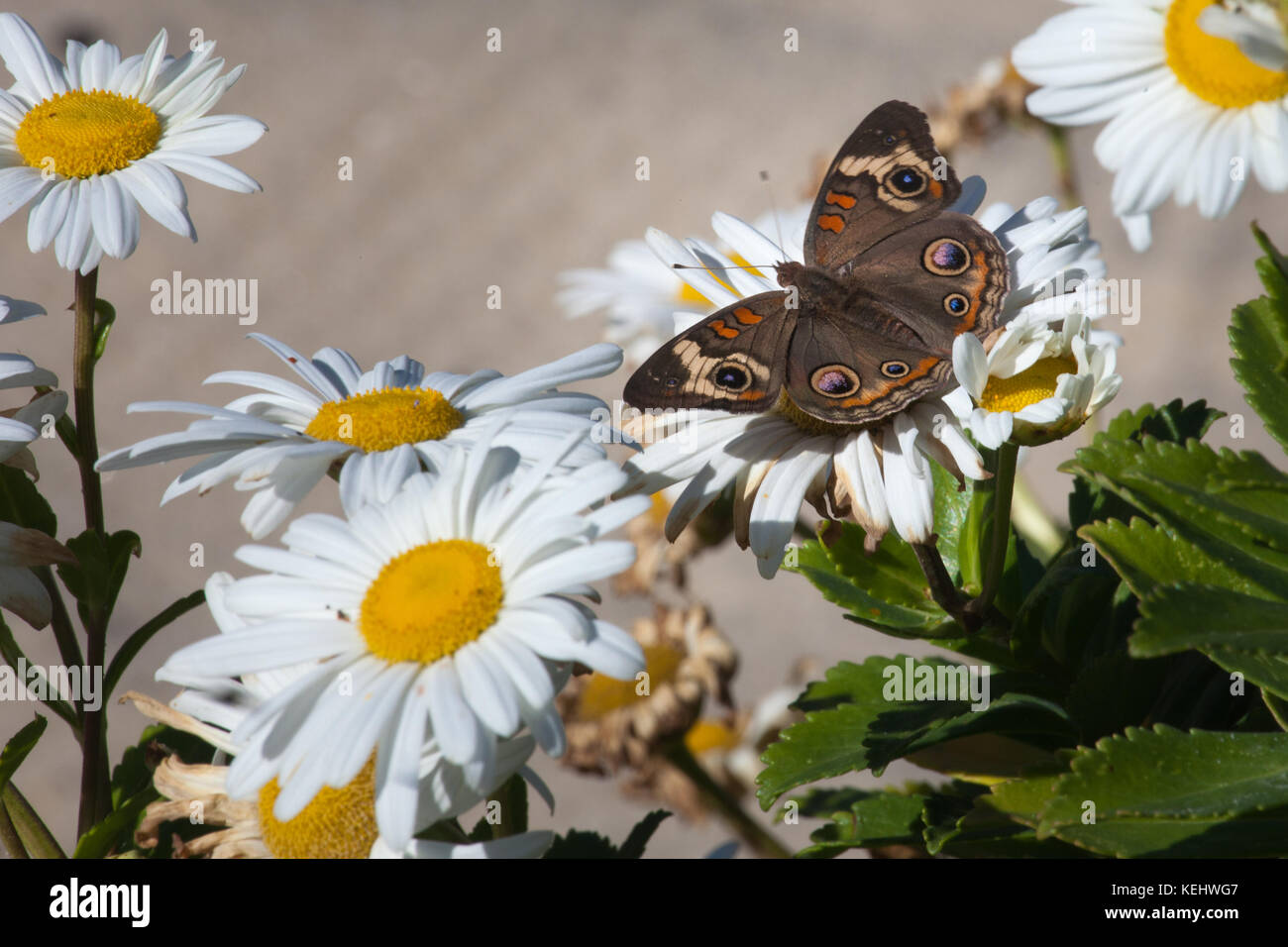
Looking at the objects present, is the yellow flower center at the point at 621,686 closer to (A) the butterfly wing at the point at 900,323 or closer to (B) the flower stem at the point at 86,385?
(A) the butterfly wing at the point at 900,323

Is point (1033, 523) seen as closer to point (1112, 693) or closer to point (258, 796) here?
point (1112, 693)

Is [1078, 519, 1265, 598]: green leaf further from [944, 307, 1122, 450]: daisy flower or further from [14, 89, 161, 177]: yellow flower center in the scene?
[14, 89, 161, 177]: yellow flower center

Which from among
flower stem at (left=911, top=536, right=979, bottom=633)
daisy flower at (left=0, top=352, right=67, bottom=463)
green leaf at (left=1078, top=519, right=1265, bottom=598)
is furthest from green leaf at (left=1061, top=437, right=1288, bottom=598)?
daisy flower at (left=0, top=352, right=67, bottom=463)

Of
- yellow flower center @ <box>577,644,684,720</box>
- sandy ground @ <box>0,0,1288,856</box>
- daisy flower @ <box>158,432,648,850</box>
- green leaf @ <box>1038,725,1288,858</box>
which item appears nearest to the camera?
daisy flower @ <box>158,432,648,850</box>

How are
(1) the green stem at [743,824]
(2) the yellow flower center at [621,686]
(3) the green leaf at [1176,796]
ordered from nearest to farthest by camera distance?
(3) the green leaf at [1176,796] → (1) the green stem at [743,824] → (2) the yellow flower center at [621,686]

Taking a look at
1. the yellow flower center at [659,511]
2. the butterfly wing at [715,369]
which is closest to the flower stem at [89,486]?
the butterfly wing at [715,369]

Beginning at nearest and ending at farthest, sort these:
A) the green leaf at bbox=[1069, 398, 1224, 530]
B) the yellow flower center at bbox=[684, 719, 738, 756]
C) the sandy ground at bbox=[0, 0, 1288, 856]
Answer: the green leaf at bbox=[1069, 398, 1224, 530] < the yellow flower center at bbox=[684, 719, 738, 756] < the sandy ground at bbox=[0, 0, 1288, 856]
